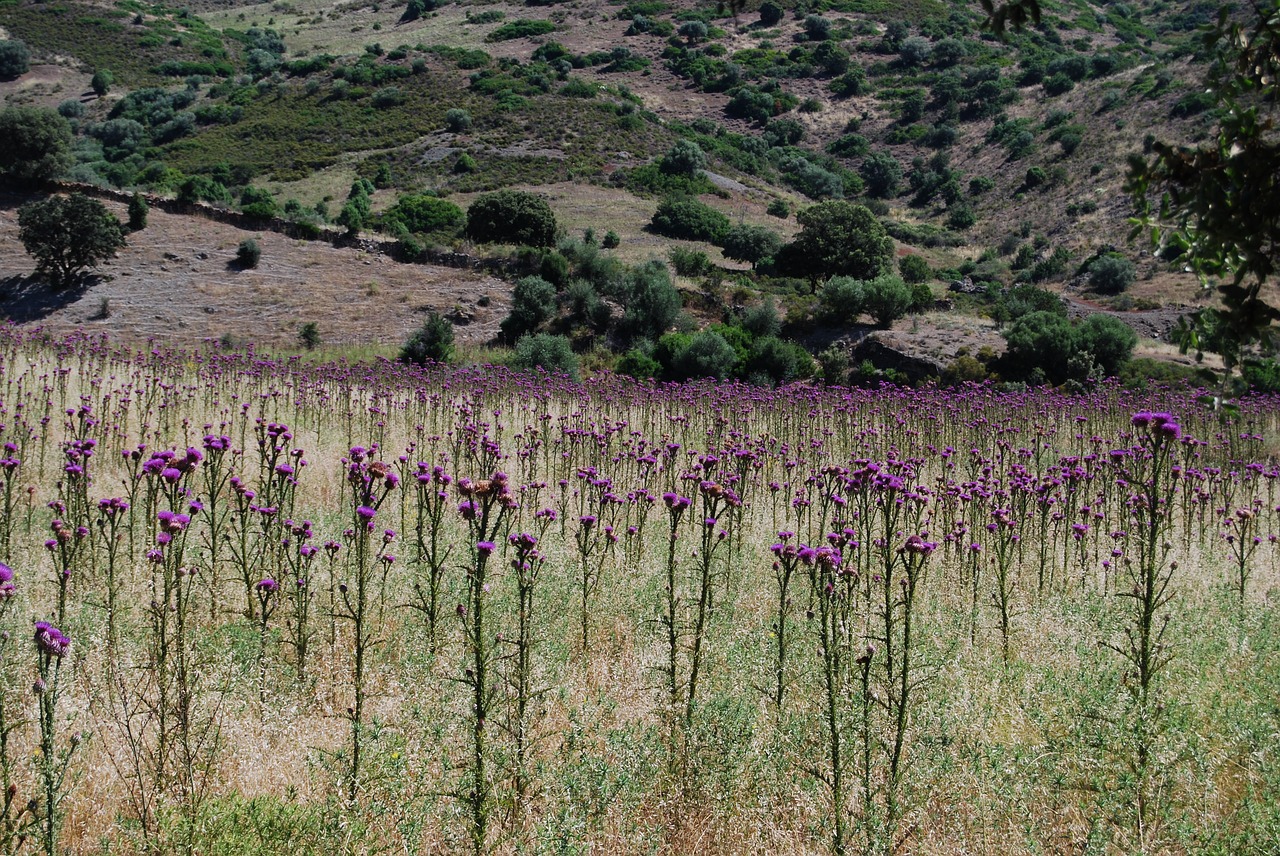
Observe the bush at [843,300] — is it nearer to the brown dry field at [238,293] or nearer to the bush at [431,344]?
the brown dry field at [238,293]

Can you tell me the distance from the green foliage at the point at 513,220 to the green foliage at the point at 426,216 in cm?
285

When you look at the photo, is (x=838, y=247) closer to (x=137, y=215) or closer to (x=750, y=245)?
(x=750, y=245)

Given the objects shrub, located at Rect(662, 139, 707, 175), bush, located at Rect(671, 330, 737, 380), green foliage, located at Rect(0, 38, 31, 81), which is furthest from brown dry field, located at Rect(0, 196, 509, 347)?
green foliage, located at Rect(0, 38, 31, 81)

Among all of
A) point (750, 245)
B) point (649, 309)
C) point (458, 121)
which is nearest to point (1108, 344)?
point (649, 309)

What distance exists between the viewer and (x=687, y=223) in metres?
43.2

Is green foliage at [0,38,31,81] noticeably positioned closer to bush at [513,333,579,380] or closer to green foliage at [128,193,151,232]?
green foliage at [128,193,151,232]

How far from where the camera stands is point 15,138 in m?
30.0

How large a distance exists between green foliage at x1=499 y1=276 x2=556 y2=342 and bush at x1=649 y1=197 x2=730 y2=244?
60.4ft

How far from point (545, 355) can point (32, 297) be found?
56.1 feet

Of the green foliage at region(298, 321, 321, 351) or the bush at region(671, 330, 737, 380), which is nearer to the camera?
the bush at region(671, 330, 737, 380)

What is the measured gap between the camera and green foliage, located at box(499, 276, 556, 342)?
25.3m

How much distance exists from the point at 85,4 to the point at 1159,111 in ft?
332

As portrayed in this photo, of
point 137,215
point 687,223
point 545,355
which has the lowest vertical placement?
point 545,355

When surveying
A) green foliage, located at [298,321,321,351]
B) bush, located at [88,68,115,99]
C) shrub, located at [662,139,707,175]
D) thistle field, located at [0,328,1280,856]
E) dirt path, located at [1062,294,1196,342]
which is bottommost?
thistle field, located at [0,328,1280,856]
